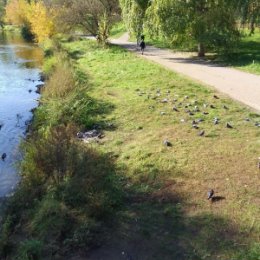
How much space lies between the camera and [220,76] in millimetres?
20812

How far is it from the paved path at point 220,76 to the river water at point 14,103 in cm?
812

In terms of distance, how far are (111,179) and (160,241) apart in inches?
94.3

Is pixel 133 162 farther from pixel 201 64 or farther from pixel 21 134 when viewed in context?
pixel 201 64

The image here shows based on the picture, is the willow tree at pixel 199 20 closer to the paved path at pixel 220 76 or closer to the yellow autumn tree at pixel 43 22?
the paved path at pixel 220 76

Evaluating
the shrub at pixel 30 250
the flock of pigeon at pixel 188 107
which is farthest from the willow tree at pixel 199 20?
the shrub at pixel 30 250

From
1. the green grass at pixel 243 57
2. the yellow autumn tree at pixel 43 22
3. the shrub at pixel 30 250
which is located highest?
the yellow autumn tree at pixel 43 22

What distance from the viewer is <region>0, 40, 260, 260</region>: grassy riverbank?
7684 millimetres

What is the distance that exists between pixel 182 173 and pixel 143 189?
43.2 inches

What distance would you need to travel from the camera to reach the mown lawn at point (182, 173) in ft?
24.9

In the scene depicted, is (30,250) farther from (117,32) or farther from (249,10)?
(117,32)

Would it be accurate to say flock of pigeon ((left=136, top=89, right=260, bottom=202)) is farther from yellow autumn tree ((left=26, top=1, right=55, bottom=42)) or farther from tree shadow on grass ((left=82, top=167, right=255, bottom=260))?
yellow autumn tree ((left=26, top=1, right=55, bottom=42))

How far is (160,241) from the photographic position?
7.71 metres

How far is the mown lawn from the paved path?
844 mm

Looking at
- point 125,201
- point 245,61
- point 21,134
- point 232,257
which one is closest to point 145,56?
point 245,61
